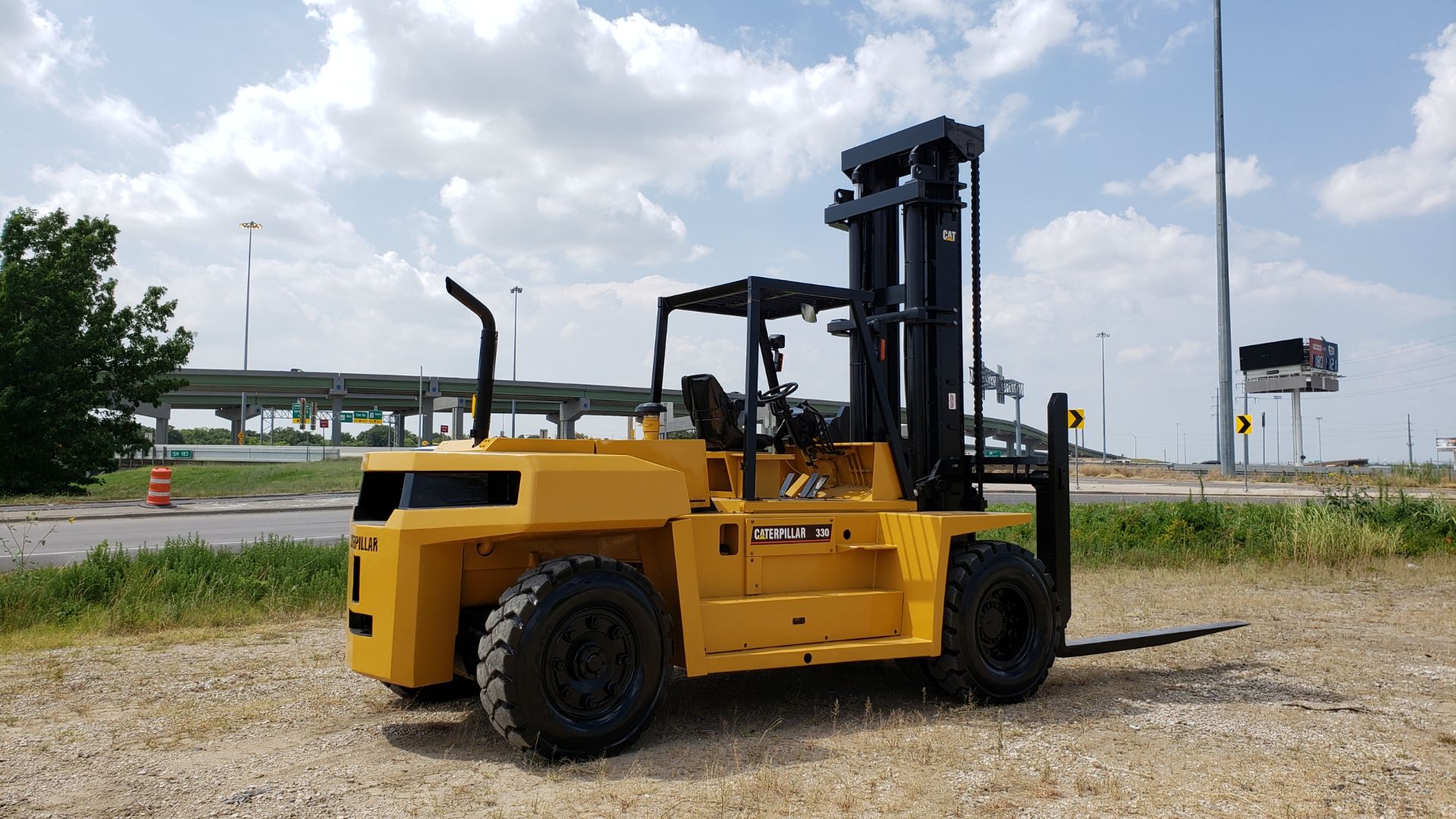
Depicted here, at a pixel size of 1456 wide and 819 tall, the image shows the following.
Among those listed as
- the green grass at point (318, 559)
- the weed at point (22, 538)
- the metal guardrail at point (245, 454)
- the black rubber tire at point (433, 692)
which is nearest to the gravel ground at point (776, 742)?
the black rubber tire at point (433, 692)

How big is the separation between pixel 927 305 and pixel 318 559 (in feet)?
24.0

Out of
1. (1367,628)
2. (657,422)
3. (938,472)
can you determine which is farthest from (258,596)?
(1367,628)

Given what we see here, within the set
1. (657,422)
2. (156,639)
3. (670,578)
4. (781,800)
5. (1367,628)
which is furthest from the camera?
(1367,628)

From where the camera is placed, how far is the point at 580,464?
5.52 meters

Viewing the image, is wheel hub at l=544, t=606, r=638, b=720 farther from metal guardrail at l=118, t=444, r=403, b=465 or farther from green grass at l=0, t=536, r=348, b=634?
metal guardrail at l=118, t=444, r=403, b=465

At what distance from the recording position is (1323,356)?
79125 mm

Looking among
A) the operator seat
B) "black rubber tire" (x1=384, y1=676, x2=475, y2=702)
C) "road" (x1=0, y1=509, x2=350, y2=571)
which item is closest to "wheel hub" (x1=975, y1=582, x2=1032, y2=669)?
the operator seat

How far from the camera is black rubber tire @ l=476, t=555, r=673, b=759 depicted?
16.8ft

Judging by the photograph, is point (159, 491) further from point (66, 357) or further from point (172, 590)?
point (172, 590)

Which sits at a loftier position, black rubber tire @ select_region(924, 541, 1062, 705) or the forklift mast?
the forklift mast

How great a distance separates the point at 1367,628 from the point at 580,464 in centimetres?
794

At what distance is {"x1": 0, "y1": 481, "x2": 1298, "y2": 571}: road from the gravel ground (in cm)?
679

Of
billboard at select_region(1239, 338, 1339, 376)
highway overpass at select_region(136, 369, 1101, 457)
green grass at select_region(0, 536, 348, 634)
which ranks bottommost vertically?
green grass at select_region(0, 536, 348, 634)

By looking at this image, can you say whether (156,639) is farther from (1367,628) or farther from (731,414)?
(1367,628)
